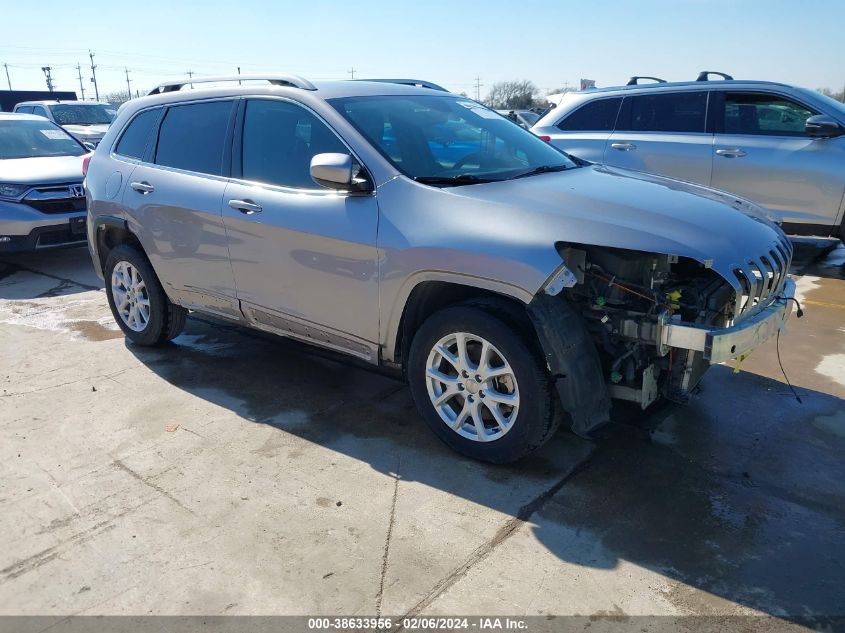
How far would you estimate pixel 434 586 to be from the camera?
2.69 meters

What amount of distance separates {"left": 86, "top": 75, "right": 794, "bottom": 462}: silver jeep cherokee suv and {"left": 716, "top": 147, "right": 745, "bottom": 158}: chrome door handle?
3.60 m

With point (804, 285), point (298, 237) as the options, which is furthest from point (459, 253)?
point (804, 285)

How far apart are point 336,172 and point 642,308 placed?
166 cm

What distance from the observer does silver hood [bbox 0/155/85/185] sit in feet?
25.9

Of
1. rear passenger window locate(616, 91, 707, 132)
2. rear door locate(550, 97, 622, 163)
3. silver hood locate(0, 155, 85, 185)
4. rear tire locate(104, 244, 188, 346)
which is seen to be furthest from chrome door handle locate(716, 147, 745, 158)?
silver hood locate(0, 155, 85, 185)

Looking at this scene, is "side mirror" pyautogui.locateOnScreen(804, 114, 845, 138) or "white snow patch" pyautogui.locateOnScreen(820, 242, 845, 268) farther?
"white snow patch" pyautogui.locateOnScreen(820, 242, 845, 268)

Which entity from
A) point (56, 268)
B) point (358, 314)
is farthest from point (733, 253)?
point (56, 268)

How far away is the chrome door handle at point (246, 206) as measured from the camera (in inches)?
160

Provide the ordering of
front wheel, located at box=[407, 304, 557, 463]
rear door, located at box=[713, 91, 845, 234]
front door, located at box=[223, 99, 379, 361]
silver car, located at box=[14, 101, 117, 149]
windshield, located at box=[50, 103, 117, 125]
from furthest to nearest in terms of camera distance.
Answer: windshield, located at box=[50, 103, 117, 125], silver car, located at box=[14, 101, 117, 149], rear door, located at box=[713, 91, 845, 234], front door, located at box=[223, 99, 379, 361], front wheel, located at box=[407, 304, 557, 463]

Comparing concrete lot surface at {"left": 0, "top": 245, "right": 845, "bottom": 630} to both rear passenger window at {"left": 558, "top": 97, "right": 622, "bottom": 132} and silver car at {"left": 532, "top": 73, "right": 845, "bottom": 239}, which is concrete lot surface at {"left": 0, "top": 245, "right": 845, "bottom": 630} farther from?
rear passenger window at {"left": 558, "top": 97, "right": 622, "bottom": 132}

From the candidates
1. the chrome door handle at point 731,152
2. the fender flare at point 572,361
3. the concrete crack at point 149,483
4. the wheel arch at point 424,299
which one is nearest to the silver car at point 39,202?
the concrete crack at point 149,483

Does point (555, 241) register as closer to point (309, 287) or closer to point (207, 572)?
point (309, 287)

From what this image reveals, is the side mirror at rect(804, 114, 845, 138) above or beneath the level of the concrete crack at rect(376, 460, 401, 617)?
above

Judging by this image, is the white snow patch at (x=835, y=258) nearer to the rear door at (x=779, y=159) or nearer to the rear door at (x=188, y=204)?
the rear door at (x=779, y=159)
